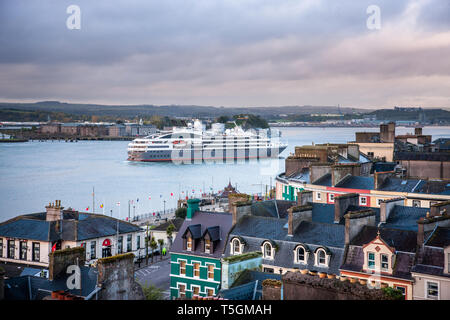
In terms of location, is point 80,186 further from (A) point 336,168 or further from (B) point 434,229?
(B) point 434,229

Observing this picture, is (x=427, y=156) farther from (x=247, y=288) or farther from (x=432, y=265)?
Answer: (x=247, y=288)

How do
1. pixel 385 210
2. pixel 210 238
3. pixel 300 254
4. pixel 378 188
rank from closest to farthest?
pixel 300 254
pixel 210 238
pixel 385 210
pixel 378 188

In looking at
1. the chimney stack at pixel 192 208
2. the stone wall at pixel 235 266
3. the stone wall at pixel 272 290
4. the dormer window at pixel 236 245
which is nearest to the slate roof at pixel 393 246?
the stone wall at pixel 235 266

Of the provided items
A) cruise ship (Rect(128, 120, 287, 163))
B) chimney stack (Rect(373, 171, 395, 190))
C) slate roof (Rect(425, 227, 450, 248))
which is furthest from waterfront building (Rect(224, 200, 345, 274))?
cruise ship (Rect(128, 120, 287, 163))

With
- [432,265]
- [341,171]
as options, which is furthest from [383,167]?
[432,265]
